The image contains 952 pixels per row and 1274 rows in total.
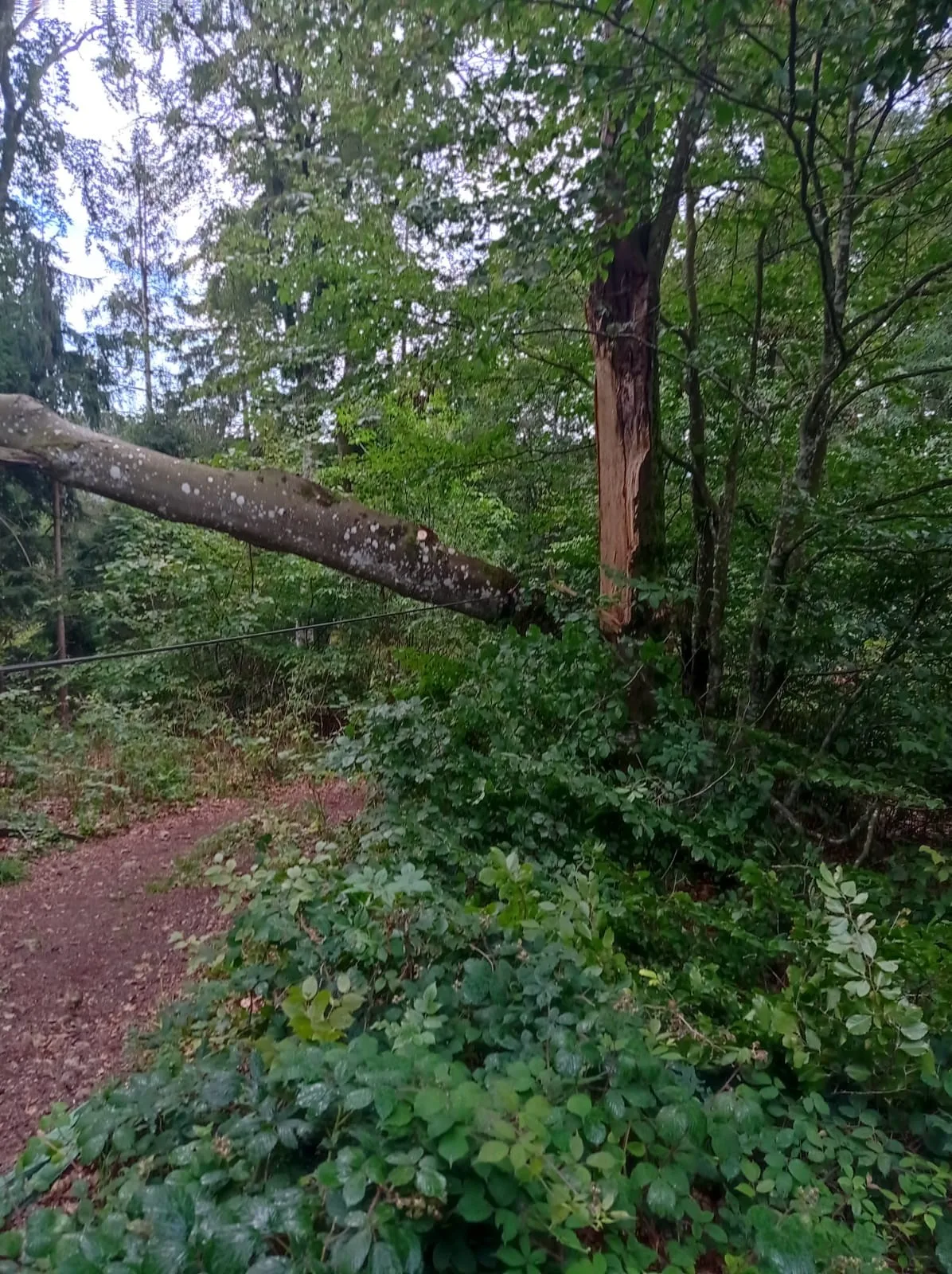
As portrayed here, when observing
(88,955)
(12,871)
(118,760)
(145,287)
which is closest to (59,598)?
(118,760)

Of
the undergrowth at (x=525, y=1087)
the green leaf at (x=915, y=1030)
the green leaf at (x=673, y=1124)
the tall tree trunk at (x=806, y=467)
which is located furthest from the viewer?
the tall tree trunk at (x=806, y=467)

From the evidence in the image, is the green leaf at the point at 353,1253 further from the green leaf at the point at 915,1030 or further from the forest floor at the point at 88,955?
the forest floor at the point at 88,955

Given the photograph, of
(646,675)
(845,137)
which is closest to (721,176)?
(845,137)

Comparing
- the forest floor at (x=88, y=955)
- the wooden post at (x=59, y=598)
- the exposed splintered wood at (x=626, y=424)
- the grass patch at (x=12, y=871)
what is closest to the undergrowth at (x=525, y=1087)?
the forest floor at (x=88, y=955)

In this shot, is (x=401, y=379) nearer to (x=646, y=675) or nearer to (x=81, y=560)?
(x=646, y=675)

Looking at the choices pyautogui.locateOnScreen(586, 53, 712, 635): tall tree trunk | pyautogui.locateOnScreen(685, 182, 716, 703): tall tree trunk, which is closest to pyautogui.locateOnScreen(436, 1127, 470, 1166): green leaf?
pyautogui.locateOnScreen(586, 53, 712, 635): tall tree trunk

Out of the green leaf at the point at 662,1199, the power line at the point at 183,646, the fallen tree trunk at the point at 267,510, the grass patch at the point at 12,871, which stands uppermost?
the fallen tree trunk at the point at 267,510

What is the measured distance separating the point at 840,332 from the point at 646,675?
67.7 inches

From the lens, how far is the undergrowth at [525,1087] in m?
1.02

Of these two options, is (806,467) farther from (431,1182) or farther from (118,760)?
(118,760)

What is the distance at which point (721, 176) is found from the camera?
9.39ft

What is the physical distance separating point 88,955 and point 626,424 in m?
3.63

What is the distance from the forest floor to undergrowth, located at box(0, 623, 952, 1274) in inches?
17.0

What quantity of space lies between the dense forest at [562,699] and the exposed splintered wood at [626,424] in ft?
0.09
